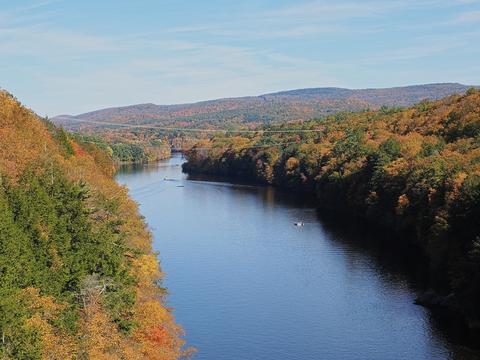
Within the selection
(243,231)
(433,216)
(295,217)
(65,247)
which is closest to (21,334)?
(65,247)

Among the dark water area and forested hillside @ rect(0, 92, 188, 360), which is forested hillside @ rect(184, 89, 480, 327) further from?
forested hillside @ rect(0, 92, 188, 360)

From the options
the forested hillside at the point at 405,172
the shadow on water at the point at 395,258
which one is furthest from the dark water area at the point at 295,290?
the forested hillside at the point at 405,172

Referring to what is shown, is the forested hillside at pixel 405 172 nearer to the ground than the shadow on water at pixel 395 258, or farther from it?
farther from it

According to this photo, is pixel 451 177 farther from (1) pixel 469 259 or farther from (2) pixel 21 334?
(2) pixel 21 334

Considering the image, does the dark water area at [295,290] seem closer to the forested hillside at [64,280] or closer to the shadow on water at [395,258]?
the shadow on water at [395,258]

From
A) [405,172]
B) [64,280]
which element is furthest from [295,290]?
[405,172]

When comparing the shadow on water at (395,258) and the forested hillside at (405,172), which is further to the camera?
the forested hillside at (405,172)

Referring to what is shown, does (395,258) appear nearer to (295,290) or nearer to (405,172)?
(295,290)
